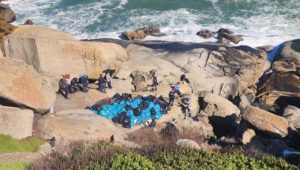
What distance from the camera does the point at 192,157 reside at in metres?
17.0

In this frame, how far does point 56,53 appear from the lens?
33.7 m

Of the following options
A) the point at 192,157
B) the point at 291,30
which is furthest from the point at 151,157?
the point at 291,30

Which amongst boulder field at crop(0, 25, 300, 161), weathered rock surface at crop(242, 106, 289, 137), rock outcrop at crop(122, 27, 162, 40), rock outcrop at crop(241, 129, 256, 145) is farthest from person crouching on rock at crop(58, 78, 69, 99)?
rock outcrop at crop(122, 27, 162, 40)

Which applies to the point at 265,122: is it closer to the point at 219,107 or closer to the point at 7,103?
the point at 219,107

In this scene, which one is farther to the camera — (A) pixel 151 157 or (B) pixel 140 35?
(B) pixel 140 35

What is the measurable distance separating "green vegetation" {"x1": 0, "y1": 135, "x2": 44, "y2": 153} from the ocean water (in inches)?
1058

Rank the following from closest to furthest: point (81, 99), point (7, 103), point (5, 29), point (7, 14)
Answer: point (7, 103) → point (81, 99) → point (5, 29) → point (7, 14)

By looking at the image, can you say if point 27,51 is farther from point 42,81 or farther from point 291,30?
point 291,30

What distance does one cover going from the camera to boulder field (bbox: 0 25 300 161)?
1018 inches

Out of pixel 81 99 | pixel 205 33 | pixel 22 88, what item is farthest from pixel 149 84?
pixel 205 33

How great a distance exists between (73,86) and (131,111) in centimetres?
507

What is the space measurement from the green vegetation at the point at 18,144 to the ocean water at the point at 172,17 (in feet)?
88.1

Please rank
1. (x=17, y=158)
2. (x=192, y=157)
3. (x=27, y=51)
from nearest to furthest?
(x=192, y=157), (x=17, y=158), (x=27, y=51)

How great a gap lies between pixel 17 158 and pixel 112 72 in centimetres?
1753
